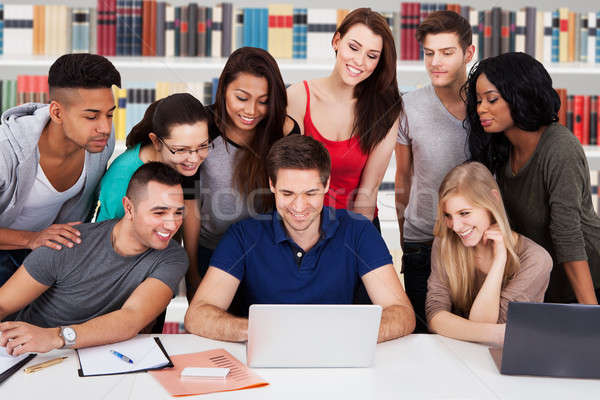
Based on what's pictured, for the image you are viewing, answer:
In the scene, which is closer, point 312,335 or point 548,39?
point 312,335

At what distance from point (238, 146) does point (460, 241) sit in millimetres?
830

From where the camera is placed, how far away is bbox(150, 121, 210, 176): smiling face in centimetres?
185

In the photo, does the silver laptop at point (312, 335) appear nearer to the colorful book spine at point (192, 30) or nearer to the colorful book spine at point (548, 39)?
the colorful book spine at point (192, 30)

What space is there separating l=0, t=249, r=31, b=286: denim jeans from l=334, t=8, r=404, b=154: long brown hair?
131cm

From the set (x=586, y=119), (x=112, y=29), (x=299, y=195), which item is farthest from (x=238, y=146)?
(x=586, y=119)

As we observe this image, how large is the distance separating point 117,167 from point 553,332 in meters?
1.44

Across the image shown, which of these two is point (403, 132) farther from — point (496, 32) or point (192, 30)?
point (192, 30)

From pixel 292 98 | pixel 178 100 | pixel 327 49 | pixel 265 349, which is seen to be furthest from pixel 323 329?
pixel 327 49

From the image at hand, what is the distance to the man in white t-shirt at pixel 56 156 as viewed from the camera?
1.86 meters

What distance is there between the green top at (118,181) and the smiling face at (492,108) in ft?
3.94

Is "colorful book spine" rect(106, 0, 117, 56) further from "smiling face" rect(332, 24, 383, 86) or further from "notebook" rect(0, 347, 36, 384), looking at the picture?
"notebook" rect(0, 347, 36, 384)

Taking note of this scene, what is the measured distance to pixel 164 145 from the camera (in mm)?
1897

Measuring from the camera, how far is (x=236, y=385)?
1250 mm

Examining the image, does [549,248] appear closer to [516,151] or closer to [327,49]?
[516,151]
